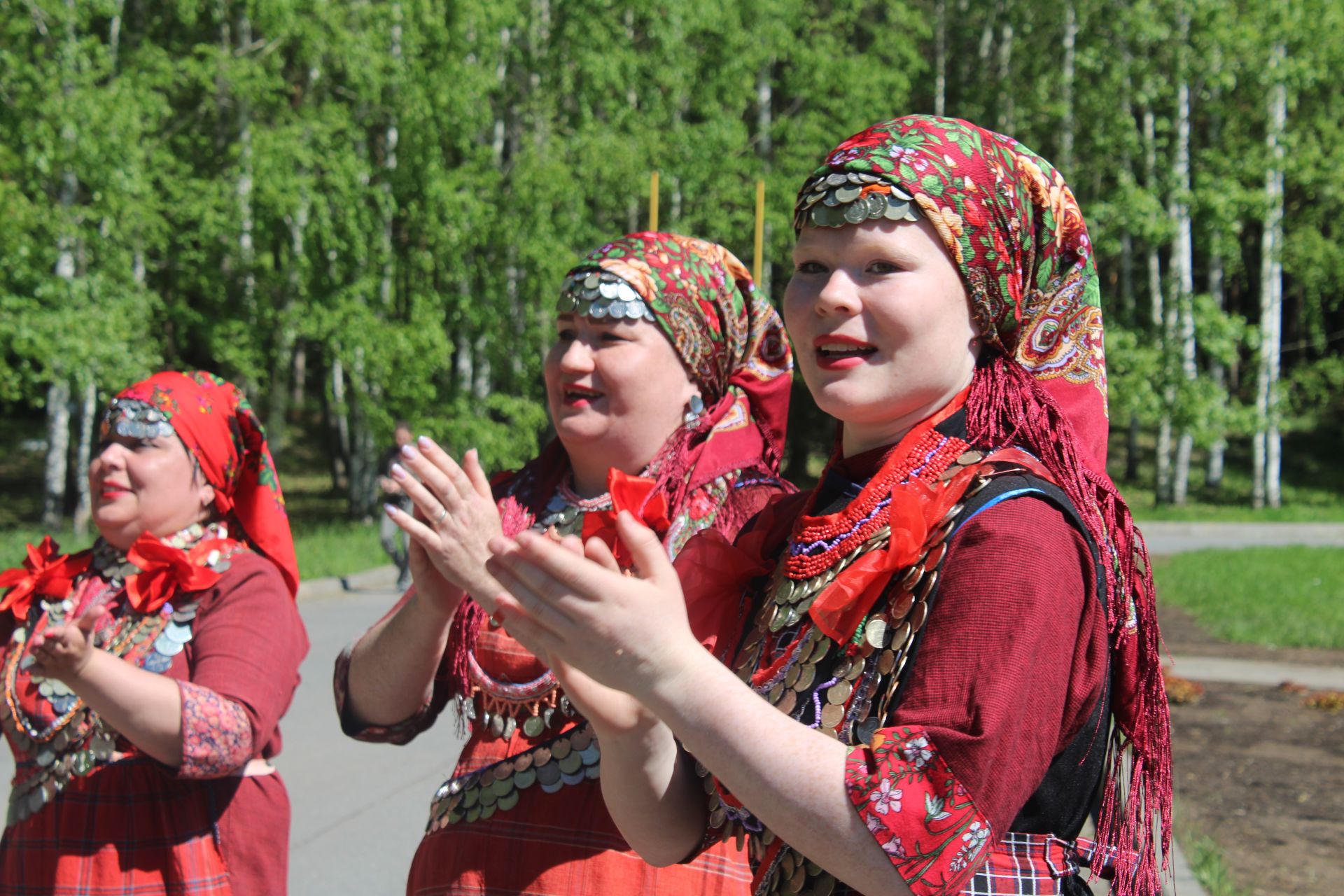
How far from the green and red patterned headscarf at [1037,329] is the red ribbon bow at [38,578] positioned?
2.15m

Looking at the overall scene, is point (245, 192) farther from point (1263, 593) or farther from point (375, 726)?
point (375, 726)

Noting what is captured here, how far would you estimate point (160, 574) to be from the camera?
2.87 metres

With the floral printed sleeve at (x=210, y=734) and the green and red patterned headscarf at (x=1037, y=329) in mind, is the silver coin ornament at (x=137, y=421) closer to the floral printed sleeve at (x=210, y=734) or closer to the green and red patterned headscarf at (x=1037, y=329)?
the floral printed sleeve at (x=210, y=734)

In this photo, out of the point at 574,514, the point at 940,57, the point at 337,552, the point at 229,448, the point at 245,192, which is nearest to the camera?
the point at 574,514

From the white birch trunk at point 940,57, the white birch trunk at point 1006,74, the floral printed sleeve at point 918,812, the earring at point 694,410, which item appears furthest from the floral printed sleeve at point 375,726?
the white birch trunk at point 940,57

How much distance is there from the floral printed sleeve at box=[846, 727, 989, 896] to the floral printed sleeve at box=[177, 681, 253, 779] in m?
1.74

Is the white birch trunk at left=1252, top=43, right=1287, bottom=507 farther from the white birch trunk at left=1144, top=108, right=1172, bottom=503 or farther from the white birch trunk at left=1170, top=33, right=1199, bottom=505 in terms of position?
the white birch trunk at left=1144, top=108, right=1172, bottom=503

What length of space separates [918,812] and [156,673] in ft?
6.51

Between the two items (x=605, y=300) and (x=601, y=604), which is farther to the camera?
(x=605, y=300)

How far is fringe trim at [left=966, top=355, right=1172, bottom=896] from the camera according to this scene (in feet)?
5.07

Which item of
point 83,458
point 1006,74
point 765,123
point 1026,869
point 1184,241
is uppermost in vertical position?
point 1006,74

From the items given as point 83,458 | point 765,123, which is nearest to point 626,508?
point 83,458

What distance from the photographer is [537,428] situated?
18.1 metres

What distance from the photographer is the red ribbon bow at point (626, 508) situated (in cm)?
218
